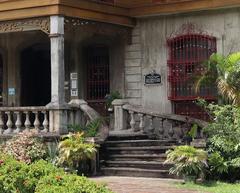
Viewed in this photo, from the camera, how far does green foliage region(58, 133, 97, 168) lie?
1409 centimetres

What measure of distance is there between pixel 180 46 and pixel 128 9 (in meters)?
1.96

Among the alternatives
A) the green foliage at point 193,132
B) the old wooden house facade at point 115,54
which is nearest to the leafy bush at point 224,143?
the green foliage at point 193,132

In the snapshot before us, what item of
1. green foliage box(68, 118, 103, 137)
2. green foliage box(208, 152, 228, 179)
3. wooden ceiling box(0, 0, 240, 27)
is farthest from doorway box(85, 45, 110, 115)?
green foliage box(208, 152, 228, 179)

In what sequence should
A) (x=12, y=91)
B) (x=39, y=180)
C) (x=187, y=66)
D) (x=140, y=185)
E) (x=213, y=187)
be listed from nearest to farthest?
(x=39, y=180) < (x=213, y=187) < (x=140, y=185) < (x=187, y=66) < (x=12, y=91)

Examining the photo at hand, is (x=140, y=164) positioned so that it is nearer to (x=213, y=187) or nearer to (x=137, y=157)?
(x=137, y=157)

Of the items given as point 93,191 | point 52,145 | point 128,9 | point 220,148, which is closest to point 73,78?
point 128,9

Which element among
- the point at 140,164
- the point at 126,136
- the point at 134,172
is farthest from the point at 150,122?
the point at 134,172

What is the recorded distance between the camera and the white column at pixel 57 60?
611 inches

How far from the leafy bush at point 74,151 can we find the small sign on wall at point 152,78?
430 cm

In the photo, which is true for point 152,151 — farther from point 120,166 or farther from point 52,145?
point 52,145

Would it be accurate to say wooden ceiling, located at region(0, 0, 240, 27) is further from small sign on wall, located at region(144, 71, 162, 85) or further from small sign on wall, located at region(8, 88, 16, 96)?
small sign on wall, located at region(8, 88, 16, 96)

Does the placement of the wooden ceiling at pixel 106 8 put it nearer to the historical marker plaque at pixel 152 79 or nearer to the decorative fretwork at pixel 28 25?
the decorative fretwork at pixel 28 25

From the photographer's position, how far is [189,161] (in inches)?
506

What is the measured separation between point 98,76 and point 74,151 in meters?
5.42
